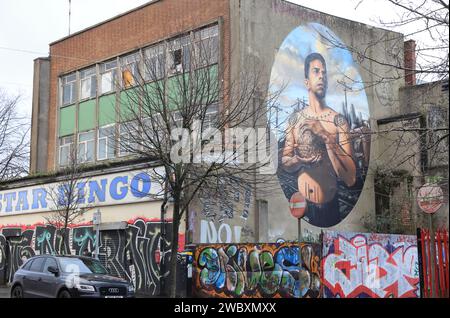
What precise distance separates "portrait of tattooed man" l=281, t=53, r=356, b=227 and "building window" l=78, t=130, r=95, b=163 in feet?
33.7

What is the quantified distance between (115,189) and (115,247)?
2.29m

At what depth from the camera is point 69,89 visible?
107 feet

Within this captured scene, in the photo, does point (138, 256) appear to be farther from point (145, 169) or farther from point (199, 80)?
point (199, 80)

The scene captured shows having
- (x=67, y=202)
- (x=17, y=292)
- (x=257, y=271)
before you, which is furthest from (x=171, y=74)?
(x=17, y=292)

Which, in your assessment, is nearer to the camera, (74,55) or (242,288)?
(242,288)

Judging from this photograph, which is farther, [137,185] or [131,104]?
[131,104]

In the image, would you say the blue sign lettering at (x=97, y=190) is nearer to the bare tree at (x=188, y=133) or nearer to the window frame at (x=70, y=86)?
the bare tree at (x=188, y=133)

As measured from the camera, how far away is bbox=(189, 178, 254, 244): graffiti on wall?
2123 cm

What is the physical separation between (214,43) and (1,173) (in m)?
22.3

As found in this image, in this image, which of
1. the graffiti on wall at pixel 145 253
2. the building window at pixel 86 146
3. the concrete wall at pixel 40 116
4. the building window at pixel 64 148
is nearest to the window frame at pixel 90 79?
the building window at pixel 86 146

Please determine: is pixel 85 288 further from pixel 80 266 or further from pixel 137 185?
pixel 137 185

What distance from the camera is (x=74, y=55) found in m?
32.3

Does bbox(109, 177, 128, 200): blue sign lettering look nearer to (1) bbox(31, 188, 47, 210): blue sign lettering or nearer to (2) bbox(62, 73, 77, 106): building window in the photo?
(1) bbox(31, 188, 47, 210): blue sign lettering
